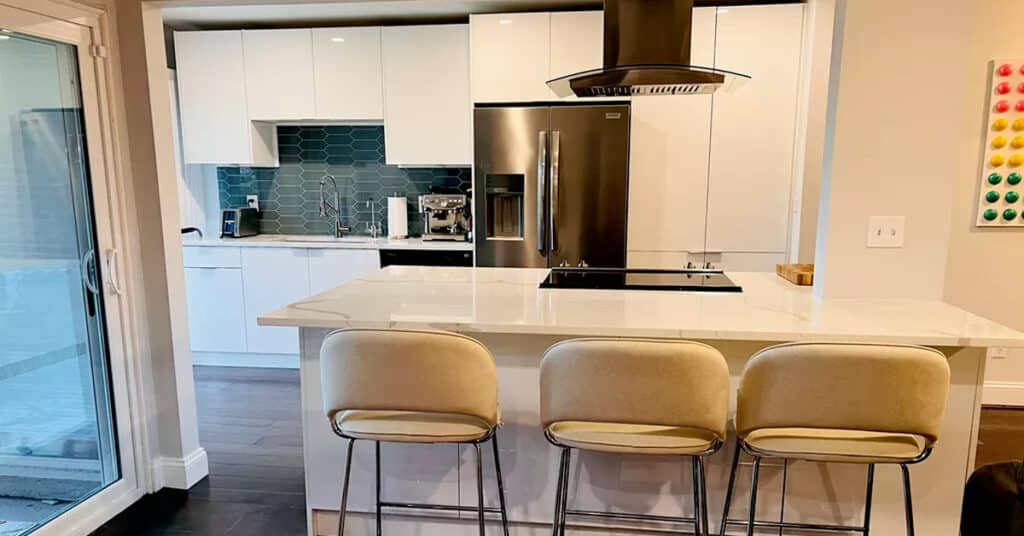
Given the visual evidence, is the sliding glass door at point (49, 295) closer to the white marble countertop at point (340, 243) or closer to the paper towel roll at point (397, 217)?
the white marble countertop at point (340, 243)

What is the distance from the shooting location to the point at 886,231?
2150 millimetres

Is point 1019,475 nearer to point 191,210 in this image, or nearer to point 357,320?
point 357,320

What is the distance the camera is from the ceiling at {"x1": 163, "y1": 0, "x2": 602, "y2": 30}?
3.70 metres

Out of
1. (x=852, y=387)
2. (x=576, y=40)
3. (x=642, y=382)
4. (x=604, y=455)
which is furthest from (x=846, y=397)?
(x=576, y=40)

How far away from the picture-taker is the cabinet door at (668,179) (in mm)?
3703

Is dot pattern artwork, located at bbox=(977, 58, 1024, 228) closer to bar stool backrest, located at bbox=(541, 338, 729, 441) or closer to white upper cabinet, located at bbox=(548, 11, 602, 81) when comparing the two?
white upper cabinet, located at bbox=(548, 11, 602, 81)

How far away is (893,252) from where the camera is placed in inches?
85.4

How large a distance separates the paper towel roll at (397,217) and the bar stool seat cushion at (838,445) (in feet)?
10.2

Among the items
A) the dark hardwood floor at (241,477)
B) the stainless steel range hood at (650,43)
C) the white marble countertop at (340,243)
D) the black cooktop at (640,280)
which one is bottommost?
the dark hardwood floor at (241,477)

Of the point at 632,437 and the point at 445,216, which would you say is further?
the point at 445,216

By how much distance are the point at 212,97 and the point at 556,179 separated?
8.12 feet

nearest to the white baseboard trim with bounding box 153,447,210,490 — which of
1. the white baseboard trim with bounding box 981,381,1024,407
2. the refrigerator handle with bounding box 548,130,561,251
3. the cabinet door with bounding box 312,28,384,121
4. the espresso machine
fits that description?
the espresso machine

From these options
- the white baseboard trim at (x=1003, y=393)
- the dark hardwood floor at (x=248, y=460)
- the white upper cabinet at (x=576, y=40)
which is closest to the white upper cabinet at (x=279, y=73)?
the white upper cabinet at (x=576, y=40)

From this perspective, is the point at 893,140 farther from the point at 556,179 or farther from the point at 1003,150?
the point at 1003,150
